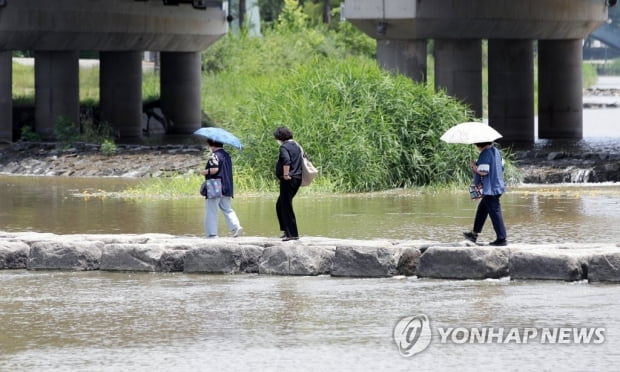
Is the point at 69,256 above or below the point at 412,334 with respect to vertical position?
above

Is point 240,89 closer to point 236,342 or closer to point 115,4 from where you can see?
point 115,4

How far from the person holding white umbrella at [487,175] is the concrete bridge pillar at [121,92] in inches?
1348

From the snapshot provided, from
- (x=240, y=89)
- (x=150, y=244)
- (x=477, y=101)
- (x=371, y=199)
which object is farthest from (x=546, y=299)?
(x=240, y=89)

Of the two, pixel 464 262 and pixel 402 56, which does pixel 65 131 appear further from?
pixel 464 262

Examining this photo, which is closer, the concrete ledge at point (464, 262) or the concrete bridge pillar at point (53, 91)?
the concrete ledge at point (464, 262)

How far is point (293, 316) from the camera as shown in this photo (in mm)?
12789

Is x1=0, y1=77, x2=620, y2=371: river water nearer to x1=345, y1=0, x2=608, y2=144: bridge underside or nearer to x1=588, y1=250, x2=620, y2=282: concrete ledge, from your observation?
x1=588, y1=250, x2=620, y2=282: concrete ledge

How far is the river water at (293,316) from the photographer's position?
35.9 feet

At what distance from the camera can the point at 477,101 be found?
135ft

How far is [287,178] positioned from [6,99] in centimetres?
2827

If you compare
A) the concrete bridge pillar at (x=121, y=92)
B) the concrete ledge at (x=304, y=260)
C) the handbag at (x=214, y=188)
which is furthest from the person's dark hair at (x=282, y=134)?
the concrete bridge pillar at (x=121, y=92)

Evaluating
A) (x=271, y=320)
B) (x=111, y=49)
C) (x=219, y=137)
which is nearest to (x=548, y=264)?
(x=271, y=320)

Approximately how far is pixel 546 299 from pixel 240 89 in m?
43.2

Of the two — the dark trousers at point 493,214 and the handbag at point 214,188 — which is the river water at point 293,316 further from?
the handbag at point 214,188
